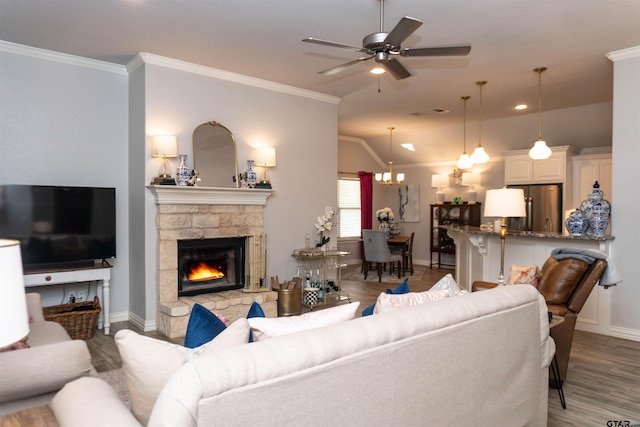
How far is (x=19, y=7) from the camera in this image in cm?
329

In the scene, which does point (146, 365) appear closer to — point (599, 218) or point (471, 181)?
point (599, 218)

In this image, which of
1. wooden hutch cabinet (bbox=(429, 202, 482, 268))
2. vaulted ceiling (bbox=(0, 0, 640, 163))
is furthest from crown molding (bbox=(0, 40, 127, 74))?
wooden hutch cabinet (bbox=(429, 202, 482, 268))

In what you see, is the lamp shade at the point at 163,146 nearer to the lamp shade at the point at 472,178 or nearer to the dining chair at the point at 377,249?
the dining chair at the point at 377,249

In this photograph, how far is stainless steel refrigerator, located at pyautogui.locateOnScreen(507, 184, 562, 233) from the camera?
23.2 feet

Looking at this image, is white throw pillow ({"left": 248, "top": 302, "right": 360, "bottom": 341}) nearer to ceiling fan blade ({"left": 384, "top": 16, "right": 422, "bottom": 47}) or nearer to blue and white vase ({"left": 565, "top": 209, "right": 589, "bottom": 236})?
ceiling fan blade ({"left": 384, "top": 16, "right": 422, "bottom": 47})

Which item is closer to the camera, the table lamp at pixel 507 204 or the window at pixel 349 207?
the table lamp at pixel 507 204

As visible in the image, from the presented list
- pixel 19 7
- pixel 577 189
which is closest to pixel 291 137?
pixel 19 7

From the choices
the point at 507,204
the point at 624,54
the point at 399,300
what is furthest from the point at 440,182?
the point at 399,300

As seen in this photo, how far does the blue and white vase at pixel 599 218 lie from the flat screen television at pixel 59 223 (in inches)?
191

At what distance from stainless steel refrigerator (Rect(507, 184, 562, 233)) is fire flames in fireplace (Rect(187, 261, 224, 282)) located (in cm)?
532

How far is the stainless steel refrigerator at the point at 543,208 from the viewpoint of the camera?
23.2 ft

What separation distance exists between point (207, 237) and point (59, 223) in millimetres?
1398

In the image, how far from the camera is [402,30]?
2.72 m

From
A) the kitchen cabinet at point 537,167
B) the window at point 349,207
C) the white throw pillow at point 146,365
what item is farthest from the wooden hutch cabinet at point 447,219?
the white throw pillow at point 146,365
